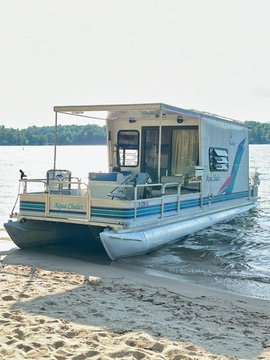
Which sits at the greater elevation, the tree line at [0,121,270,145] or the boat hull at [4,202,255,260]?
the tree line at [0,121,270,145]

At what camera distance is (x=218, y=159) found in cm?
1401

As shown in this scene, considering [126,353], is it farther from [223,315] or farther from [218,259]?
[218,259]

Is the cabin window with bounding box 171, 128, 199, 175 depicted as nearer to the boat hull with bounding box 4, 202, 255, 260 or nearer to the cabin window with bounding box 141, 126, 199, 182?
the cabin window with bounding box 141, 126, 199, 182

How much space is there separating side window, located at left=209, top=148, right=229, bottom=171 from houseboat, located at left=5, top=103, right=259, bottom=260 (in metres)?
0.03

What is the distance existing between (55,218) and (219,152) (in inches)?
235


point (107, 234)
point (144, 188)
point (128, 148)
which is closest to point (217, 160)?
point (128, 148)

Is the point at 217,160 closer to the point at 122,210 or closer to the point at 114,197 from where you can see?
the point at 114,197

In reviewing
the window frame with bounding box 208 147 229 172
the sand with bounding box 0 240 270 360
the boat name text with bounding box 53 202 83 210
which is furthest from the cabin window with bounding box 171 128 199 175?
the sand with bounding box 0 240 270 360

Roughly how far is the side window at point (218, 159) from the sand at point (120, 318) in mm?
5717

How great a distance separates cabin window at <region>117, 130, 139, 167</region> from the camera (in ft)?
45.5

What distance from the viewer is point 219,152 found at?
14.1 meters

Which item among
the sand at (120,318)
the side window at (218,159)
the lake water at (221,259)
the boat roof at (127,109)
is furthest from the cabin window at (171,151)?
the sand at (120,318)

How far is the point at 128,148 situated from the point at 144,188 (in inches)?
120

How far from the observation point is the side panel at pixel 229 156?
13.2 m
